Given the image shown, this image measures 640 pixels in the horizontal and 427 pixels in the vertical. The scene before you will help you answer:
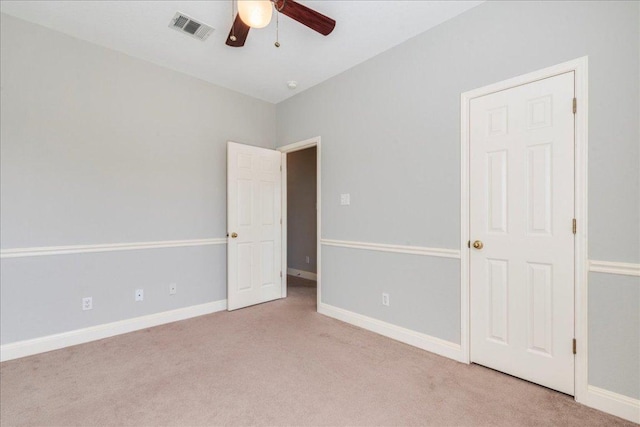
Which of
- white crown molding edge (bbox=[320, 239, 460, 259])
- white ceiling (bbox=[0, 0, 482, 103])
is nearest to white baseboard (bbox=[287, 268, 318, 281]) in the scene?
white crown molding edge (bbox=[320, 239, 460, 259])

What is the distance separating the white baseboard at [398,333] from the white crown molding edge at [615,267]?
1073 millimetres

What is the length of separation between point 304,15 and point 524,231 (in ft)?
6.87

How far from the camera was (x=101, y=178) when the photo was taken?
9.05 ft

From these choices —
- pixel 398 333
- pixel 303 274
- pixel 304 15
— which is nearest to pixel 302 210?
pixel 303 274

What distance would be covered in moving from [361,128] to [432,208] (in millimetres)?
1139

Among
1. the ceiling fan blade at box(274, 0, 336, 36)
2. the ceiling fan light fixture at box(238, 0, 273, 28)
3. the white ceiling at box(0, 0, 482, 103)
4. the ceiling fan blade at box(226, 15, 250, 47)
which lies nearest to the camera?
the ceiling fan light fixture at box(238, 0, 273, 28)

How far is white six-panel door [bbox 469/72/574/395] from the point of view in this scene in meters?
1.84

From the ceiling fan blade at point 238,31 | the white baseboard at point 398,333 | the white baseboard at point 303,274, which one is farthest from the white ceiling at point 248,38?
the white baseboard at point 303,274

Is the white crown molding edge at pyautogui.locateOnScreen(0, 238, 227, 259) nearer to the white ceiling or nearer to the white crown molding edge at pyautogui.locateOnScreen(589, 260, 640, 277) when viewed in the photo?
the white ceiling

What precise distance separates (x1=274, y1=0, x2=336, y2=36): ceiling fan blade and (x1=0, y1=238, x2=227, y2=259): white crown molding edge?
2.52 metres

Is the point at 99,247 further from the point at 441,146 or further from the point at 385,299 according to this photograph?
the point at 441,146

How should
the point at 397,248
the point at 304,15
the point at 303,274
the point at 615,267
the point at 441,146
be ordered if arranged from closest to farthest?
the point at 615,267
the point at 304,15
the point at 441,146
the point at 397,248
the point at 303,274

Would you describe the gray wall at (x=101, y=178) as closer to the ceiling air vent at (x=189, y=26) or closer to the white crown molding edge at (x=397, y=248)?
the ceiling air vent at (x=189, y=26)

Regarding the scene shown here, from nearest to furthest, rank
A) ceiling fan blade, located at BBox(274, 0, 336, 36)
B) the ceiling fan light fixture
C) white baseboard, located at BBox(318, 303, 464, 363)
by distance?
the ceiling fan light fixture < ceiling fan blade, located at BBox(274, 0, 336, 36) < white baseboard, located at BBox(318, 303, 464, 363)
